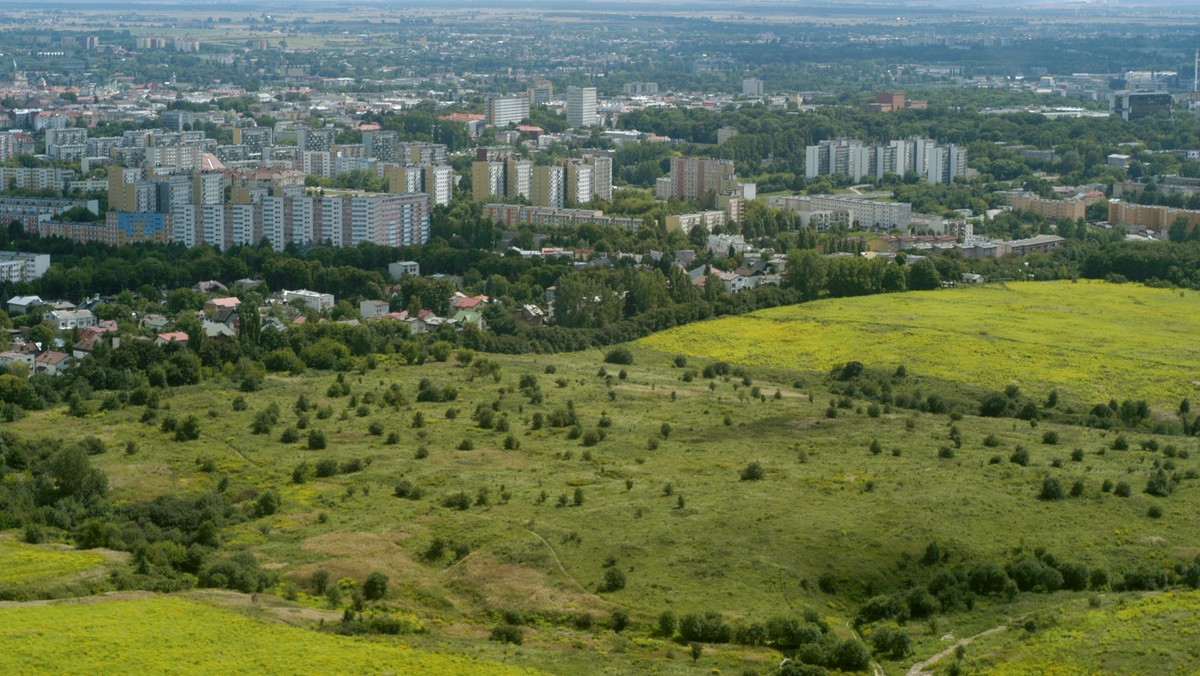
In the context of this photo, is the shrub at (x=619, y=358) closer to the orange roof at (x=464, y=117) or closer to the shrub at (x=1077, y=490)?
the shrub at (x=1077, y=490)

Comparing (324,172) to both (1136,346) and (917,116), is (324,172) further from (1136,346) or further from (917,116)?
(1136,346)

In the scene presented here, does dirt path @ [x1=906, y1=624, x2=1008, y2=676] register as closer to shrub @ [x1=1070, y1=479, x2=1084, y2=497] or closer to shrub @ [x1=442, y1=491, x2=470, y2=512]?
shrub @ [x1=1070, y1=479, x2=1084, y2=497]

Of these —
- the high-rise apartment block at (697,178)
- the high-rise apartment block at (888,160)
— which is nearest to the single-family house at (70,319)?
the high-rise apartment block at (697,178)

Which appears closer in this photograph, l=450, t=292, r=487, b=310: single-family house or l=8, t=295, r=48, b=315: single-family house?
l=450, t=292, r=487, b=310: single-family house

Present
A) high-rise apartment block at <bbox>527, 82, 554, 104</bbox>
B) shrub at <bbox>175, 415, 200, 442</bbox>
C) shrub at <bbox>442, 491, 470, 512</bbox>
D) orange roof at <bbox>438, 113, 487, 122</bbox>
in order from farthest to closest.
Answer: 1. high-rise apartment block at <bbox>527, 82, 554, 104</bbox>
2. orange roof at <bbox>438, 113, 487, 122</bbox>
3. shrub at <bbox>175, 415, 200, 442</bbox>
4. shrub at <bbox>442, 491, 470, 512</bbox>

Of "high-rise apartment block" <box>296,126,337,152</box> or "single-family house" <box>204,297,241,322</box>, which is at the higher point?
"high-rise apartment block" <box>296,126,337,152</box>

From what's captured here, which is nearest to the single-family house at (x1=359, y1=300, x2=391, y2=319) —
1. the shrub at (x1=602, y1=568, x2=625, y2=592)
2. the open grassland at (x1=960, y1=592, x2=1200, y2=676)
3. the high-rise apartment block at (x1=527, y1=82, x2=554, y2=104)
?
the shrub at (x1=602, y1=568, x2=625, y2=592)

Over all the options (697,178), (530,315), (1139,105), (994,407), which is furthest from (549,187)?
(1139,105)
